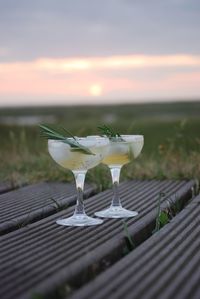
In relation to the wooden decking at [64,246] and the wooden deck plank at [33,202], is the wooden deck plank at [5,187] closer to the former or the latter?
the wooden deck plank at [33,202]

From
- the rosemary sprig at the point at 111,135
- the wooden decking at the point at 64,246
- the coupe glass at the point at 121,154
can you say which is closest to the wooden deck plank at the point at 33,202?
the wooden decking at the point at 64,246

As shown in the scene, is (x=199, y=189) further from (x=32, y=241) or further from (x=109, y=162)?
(x=32, y=241)

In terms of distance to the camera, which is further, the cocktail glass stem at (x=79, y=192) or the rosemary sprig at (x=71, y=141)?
the cocktail glass stem at (x=79, y=192)

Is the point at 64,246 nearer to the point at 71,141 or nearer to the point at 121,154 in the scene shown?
the point at 71,141

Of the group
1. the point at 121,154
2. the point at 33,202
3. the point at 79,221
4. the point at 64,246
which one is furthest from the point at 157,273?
the point at 33,202

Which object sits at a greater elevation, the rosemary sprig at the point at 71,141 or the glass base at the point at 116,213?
the rosemary sprig at the point at 71,141

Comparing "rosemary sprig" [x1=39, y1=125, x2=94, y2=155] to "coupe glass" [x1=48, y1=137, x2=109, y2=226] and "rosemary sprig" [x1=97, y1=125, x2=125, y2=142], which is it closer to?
"coupe glass" [x1=48, y1=137, x2=109, y2=226]
